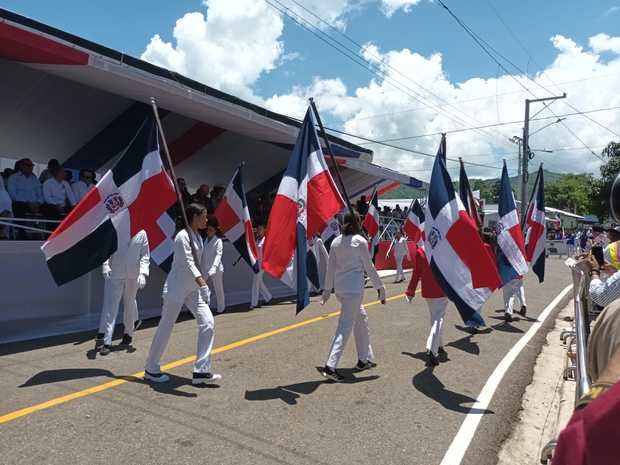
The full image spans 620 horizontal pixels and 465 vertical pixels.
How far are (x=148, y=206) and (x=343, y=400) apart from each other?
332cm

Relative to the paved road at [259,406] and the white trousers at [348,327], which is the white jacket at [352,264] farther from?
the paved road at [259,406]

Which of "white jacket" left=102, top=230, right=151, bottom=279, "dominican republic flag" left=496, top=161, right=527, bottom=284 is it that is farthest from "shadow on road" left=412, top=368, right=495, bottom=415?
"dominican republic flag" left=496, top=161, right=527, bottom=284

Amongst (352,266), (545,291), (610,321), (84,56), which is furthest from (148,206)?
(545,291)

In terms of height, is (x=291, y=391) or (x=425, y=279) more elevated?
(x=425, y=279)

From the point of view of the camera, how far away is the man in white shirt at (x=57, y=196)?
32.9ft

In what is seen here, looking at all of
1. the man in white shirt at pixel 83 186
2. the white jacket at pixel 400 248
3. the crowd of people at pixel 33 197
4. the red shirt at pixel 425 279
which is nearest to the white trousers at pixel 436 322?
the red shirt at pixel 425 279

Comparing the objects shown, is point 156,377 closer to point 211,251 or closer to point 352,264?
point 352,264

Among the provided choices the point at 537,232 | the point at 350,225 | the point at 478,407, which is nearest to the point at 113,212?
the point at 350,225

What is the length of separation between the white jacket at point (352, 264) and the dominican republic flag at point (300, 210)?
351mm

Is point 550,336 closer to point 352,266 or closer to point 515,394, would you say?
point 515,394

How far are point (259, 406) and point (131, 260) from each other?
9.80ft

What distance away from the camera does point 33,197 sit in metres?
9.96

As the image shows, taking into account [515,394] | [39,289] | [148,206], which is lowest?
[515,394]

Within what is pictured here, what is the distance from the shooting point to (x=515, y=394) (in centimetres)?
584
